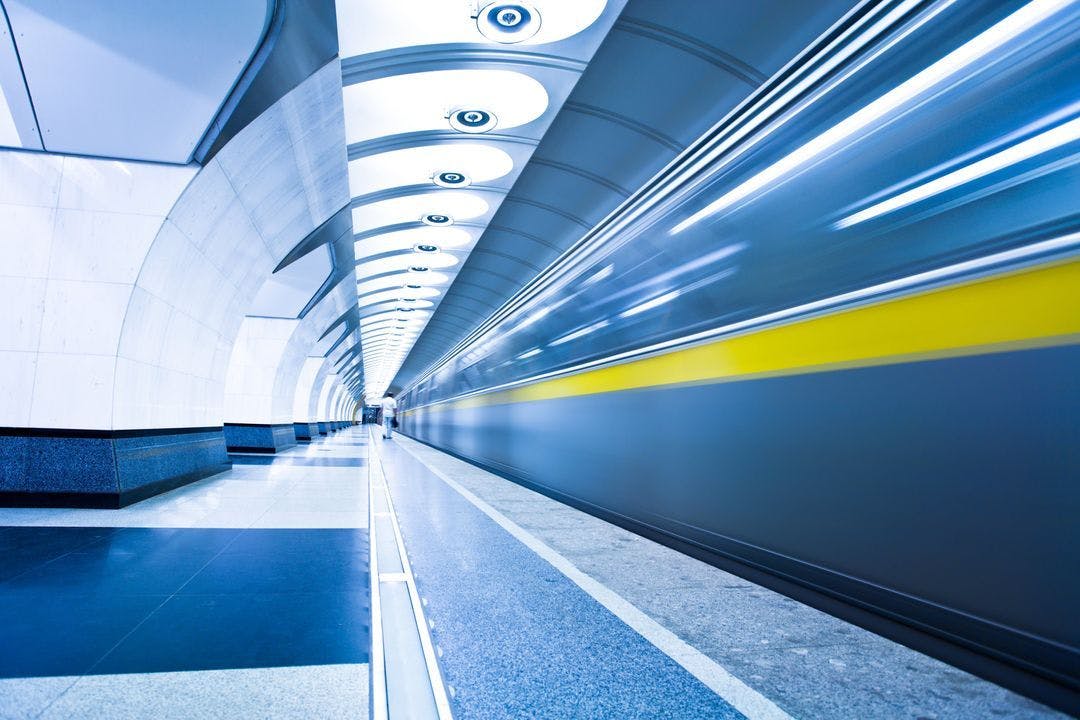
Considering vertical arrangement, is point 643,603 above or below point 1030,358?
below

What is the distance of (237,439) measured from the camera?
15.6 meters

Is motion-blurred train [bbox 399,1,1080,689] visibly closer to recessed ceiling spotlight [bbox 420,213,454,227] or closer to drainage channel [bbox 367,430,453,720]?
drainage channel [bbox 367,430,453,720]

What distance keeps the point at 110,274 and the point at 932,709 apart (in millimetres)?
7496

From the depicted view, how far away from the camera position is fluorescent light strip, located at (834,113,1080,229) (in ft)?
6.95

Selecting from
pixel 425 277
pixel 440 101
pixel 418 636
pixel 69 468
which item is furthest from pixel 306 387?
pixel 418 636

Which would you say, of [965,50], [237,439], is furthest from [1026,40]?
[237,439]

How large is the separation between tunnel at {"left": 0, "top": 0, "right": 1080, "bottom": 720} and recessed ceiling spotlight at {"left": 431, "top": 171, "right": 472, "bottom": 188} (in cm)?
9

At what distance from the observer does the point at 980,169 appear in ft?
7.94

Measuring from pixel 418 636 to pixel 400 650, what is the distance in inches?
6.4

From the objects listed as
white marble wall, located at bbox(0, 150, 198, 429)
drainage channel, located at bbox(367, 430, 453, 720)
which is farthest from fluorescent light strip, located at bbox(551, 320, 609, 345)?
white marble wall, located at bbox(0, 150, 198, 429)

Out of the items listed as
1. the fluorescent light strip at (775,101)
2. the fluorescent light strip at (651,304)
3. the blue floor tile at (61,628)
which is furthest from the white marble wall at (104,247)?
the blue floor tile at (61,628)

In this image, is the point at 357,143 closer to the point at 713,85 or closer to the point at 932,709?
the point at 713,85

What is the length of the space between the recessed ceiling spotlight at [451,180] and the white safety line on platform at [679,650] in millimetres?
5706

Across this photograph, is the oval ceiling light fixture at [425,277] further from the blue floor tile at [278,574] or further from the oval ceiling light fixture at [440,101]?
the blue floor tile at [278,574]
